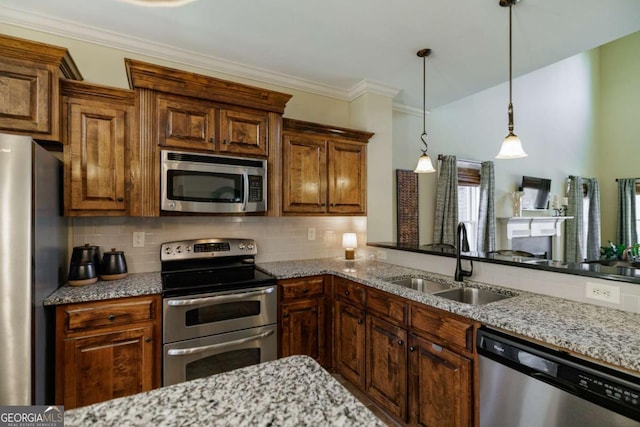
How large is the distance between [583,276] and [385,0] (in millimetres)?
1975

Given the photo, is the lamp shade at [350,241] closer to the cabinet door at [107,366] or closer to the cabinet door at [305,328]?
the cabinet door at [305,328]

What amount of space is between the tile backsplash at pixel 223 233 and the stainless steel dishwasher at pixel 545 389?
194 cm

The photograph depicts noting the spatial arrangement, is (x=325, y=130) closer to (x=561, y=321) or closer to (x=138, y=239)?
(x=138, y=239)

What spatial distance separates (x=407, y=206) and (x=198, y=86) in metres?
2.63

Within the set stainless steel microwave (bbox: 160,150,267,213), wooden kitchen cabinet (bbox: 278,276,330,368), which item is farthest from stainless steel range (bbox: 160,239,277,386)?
stainless steel microwave (bbox: 160,150,267,213)

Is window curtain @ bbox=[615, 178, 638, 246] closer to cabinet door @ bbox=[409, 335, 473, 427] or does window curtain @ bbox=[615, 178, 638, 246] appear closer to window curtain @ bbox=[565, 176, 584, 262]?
window curtain @ bbox=[565, 176, 584, 262]

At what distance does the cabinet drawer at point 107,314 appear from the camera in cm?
180

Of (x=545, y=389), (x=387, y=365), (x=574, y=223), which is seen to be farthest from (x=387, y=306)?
(x=574, y=223)

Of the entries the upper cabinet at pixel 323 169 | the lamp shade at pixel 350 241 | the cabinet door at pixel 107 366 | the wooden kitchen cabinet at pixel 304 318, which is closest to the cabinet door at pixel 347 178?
the upper cabinet at pixel 323 169

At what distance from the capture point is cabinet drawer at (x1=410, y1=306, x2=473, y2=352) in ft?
5.12

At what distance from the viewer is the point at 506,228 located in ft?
16.4

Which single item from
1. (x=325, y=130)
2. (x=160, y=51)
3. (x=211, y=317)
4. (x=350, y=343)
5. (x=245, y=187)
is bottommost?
(x=350, y=343)

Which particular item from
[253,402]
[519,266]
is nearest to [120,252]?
[253,402]

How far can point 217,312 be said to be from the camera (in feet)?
7.10
